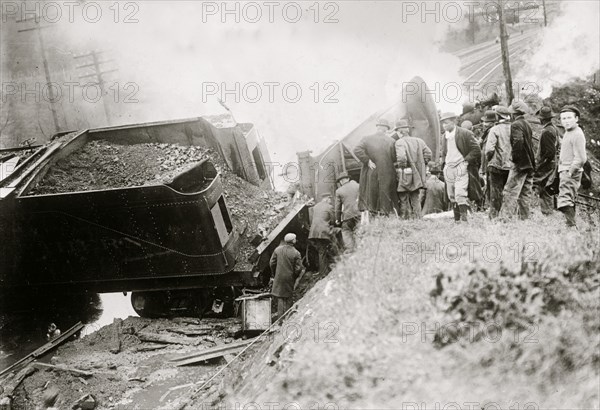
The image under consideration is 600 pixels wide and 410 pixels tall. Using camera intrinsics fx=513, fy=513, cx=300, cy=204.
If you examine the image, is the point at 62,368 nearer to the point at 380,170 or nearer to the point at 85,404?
the point at 85,404

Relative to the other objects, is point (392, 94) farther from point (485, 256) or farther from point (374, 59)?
point (485, 256)

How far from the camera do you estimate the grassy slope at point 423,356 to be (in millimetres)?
3994

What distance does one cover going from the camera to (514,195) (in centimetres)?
591

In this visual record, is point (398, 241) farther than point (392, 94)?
No

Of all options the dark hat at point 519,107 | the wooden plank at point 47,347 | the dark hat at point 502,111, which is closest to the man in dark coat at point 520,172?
the dark hat at point 519,107

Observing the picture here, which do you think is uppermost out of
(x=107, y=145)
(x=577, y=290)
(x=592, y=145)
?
(x=107, y=145)

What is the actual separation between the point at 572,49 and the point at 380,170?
11.1 metres

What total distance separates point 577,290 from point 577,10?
14042 millimetres

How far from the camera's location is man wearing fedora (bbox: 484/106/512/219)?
6098 mm

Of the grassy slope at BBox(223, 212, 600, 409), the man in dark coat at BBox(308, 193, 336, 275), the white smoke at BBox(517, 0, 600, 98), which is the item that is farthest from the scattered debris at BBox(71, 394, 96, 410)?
the white smoke at BBox(517, 0, 600, 98)

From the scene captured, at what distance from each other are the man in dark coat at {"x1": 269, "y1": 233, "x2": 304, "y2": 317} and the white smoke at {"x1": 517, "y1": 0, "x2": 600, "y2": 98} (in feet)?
36.5

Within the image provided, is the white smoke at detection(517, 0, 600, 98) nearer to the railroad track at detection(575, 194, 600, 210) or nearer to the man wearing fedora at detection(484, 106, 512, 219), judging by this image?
the railroad track at detection(575, 194, 600, 210)

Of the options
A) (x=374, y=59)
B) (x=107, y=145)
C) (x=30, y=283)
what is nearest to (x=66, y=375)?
(x=30, y=283)

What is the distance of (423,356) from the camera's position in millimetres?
4043
